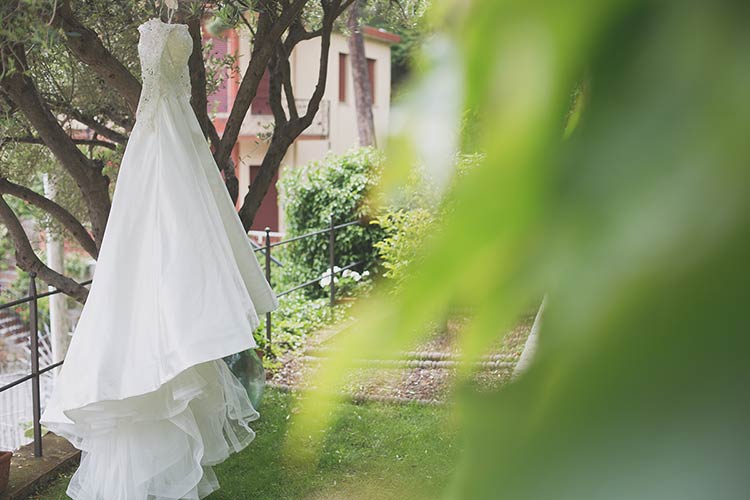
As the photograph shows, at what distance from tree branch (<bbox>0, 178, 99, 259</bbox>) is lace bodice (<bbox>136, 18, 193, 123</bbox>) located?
117cm

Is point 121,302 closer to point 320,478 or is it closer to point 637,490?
point 320,478

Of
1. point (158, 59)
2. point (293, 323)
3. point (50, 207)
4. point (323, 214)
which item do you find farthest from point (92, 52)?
point (323, 214)

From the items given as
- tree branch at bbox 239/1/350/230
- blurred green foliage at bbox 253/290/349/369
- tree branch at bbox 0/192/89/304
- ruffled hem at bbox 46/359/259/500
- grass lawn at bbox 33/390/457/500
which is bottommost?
blurred green foliage at bbox 253/290/349/369

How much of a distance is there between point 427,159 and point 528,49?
0.10 feet

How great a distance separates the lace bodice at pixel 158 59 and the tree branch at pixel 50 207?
1175 mm

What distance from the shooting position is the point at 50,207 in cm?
462

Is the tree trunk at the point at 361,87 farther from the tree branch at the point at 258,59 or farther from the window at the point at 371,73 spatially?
the tree branch at the point at 258,59

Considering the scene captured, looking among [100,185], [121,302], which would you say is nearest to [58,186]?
[100,185]

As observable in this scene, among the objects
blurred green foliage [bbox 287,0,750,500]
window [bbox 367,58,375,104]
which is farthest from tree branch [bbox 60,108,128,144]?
window [bbox 367,58,375,104]

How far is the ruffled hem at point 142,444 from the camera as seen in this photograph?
3500mm

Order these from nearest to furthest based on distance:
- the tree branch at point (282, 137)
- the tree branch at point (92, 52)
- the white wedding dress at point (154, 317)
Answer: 1. the white wedding dress at point (154, 317)
2. the tree branch at point (92, 52)
3. the tree branch at point (282, 137)

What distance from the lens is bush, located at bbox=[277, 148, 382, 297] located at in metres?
9.02

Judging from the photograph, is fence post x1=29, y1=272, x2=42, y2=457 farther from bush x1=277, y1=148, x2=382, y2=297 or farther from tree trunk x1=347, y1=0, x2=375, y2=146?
tree trunk x1=347, y1=0, x2=375, y2=146

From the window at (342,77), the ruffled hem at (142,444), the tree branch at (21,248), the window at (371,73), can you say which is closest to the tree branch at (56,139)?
the tree branch at (21,248)
